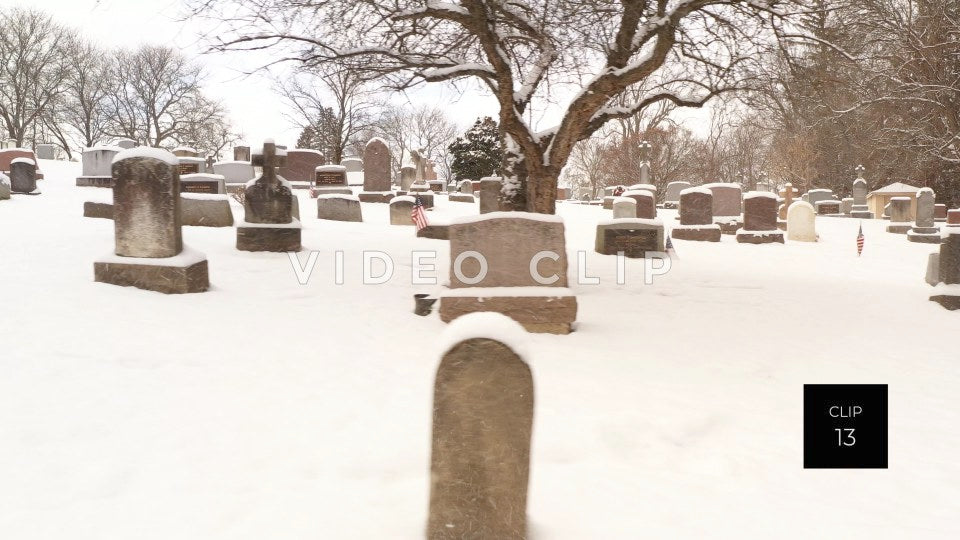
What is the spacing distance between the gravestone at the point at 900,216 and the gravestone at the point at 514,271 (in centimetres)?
1975

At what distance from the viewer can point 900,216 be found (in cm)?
2077

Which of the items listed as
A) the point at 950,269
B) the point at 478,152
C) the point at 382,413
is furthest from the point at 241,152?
the point at 950,269

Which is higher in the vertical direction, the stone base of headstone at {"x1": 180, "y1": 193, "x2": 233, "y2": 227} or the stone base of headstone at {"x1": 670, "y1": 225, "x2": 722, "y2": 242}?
the stone base of headstone at {"x1": 180, "y1": 193, "x2": 233, "y2": 227}

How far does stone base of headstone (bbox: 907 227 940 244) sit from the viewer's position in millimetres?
18000

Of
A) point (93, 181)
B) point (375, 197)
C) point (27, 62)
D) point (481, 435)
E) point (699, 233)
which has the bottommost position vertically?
point (481, 435)

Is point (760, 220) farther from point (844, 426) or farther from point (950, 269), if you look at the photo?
point (844, 426)

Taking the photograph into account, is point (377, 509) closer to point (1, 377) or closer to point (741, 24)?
point (1, 377)

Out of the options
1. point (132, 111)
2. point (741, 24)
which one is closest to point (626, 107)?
point (741, 24)

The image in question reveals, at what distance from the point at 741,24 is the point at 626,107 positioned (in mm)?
2323

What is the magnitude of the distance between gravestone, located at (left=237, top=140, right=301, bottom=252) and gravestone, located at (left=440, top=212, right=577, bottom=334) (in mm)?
4451

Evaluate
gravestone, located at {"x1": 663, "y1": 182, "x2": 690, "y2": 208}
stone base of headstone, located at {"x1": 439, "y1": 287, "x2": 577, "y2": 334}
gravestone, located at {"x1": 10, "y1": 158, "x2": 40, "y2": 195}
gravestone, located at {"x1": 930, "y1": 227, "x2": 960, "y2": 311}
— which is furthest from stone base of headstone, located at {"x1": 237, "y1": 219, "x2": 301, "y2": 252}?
gravestone, located at {"x1": 663, "y1": 182, "x2": 690, "y2": 208}

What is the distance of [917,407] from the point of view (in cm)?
466

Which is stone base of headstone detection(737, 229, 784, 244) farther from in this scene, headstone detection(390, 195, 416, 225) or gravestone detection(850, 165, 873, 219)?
gravestone detection(850, 165, 873, 219)

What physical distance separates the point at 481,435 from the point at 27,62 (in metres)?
49.6
